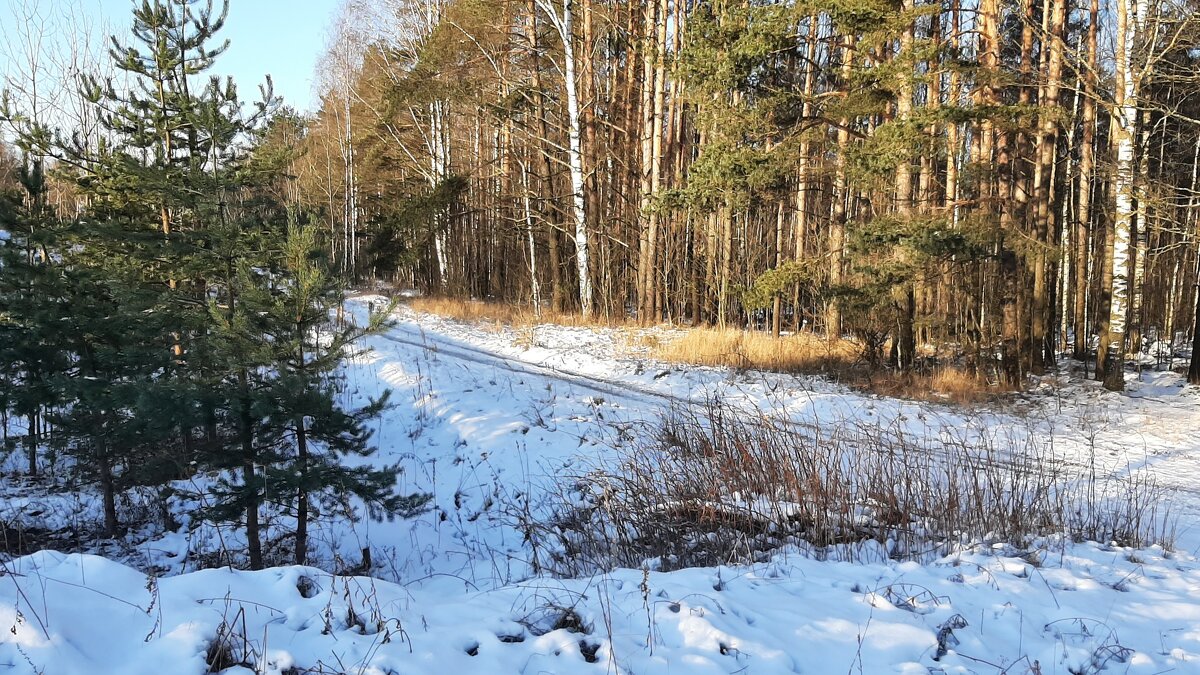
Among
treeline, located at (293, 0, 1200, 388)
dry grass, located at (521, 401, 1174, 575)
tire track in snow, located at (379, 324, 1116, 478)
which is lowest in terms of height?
dry grass, located at (521, 401, 1174, 575)

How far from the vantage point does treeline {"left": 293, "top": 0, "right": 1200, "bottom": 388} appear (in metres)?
10.9

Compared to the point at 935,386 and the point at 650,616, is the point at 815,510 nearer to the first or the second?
the point at 650,616

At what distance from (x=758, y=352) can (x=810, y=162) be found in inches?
244

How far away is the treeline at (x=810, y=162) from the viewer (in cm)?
1092

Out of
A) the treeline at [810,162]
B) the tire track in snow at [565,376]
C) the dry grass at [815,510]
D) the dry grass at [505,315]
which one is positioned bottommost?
the dry grass at [815,510]

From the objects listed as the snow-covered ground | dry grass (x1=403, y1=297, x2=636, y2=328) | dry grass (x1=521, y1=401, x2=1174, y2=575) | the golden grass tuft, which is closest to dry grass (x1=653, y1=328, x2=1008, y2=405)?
the golden grass tuft

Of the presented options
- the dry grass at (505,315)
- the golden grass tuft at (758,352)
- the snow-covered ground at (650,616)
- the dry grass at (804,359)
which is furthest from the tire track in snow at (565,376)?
the dry grass at (505,315)

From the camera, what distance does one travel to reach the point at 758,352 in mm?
13617

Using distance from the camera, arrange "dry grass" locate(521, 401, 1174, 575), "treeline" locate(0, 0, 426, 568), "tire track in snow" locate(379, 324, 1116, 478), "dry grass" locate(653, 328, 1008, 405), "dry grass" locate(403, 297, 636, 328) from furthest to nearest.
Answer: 1. "dry grass" locate(403, 297, 636, 328)
2. "dry grass" locate(653, 328, 1008, 405)
3. "tire track in snow" locate(379, 324, 1116, 478)
4. "treeline" locate(0, 0, 426, 568)
5. "dry grass" locate(521, 401, 1174, 575)

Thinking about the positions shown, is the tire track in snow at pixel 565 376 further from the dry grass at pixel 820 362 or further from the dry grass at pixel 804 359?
the dry grass at pixel 820 362

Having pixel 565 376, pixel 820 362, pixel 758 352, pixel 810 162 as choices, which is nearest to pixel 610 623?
pixel 565 376

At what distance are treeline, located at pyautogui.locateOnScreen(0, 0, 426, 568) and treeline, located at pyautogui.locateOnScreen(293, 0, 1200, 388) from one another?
1205 mm

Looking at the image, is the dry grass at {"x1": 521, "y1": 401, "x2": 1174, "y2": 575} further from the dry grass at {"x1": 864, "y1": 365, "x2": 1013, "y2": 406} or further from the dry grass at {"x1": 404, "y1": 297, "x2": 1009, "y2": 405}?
the dry grass at {"x1": 404, "y1": 297, "x2": 1009, "y2": 405}

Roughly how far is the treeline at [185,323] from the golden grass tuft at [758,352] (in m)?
7.04
